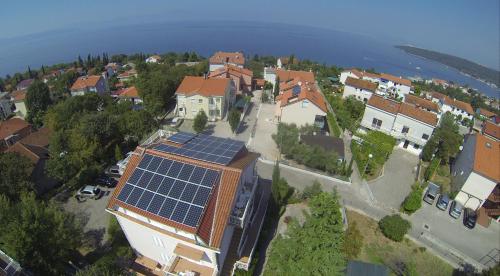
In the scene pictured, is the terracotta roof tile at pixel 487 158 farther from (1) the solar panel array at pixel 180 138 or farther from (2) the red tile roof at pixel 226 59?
(2) the red tile roof at pixel 226 59

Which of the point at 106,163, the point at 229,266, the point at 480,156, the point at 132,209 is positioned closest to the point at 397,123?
→ the point at 480,156

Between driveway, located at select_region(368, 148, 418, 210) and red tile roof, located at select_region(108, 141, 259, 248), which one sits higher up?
red tile roof, located at select_region(108, 141, 259, 248)

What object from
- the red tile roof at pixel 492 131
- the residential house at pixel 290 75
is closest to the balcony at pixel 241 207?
the residential house at pixel 290 75

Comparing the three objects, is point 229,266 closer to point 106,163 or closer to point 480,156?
point 106,163

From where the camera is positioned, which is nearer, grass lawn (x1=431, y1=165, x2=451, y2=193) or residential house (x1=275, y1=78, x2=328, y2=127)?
grass lawn (x1=431, y1=165, x2=451, y2=193)

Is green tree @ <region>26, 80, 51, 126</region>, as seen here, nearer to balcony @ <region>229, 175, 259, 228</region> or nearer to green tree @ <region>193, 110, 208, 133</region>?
green tree @ <region>193, 110, 208, 133</region>

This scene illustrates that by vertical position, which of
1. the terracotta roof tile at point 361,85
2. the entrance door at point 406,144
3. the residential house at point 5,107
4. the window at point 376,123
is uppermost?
the terracotta roof tile at point 361,85

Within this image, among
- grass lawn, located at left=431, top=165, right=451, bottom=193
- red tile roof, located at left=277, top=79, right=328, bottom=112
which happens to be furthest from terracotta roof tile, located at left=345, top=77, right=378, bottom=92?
grass lawn, located at left=431, top=165, right=451, bottom=193
